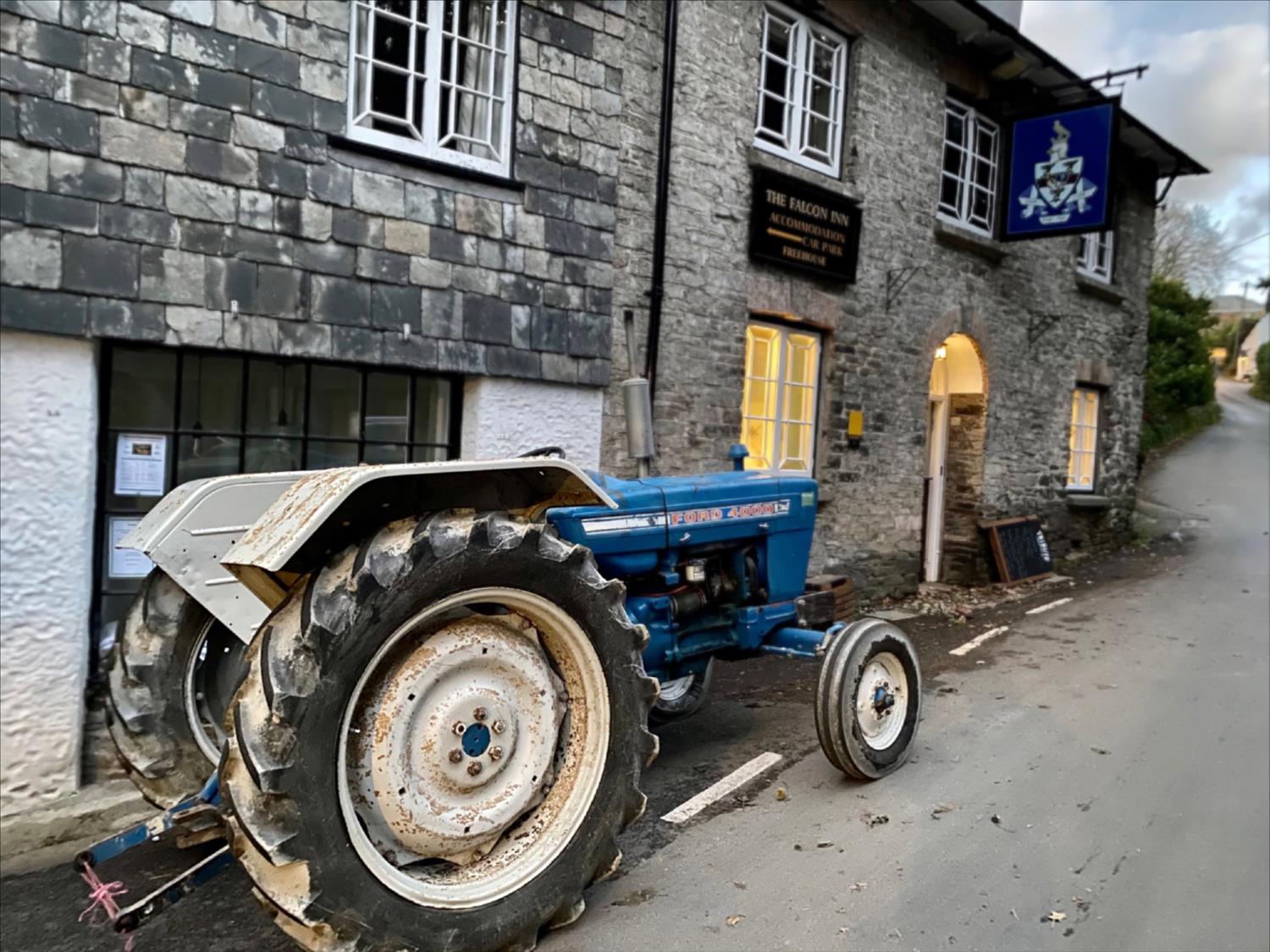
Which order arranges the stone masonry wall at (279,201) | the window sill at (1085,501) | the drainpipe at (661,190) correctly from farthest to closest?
the window sill at (1085,501) < the drainpipe at (661,190) < the stone masonry wall at (279,201)

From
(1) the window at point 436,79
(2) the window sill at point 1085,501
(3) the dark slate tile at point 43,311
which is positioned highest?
(1) the window at point 436,79

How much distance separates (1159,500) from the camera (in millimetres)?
18266

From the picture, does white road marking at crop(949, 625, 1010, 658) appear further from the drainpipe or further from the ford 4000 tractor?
the ford 4000 tractor

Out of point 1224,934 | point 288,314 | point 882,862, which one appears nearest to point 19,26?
point 288,314

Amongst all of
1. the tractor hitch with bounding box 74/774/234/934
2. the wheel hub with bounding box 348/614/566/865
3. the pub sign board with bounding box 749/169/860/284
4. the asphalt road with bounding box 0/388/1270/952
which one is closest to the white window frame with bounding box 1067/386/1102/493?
the pub sign board with bounding box 749/169/860/284

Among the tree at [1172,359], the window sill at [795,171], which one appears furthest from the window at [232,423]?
the tree at [1172,359]

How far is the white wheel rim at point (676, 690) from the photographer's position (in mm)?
4785

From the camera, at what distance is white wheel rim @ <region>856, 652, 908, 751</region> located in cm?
418

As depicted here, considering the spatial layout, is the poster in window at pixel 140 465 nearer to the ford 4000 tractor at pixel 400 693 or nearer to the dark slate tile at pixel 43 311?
the dark slate tile at pixel 43 311

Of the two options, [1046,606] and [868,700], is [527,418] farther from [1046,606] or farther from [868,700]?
[1046,606]

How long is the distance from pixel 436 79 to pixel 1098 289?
10611 mm

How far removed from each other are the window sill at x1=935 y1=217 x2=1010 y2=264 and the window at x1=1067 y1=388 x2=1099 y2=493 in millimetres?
3536

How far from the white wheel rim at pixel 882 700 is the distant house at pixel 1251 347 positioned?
56097mm

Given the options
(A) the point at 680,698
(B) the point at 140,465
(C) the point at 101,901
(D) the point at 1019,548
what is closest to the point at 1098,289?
(D) the point at 1019,548
